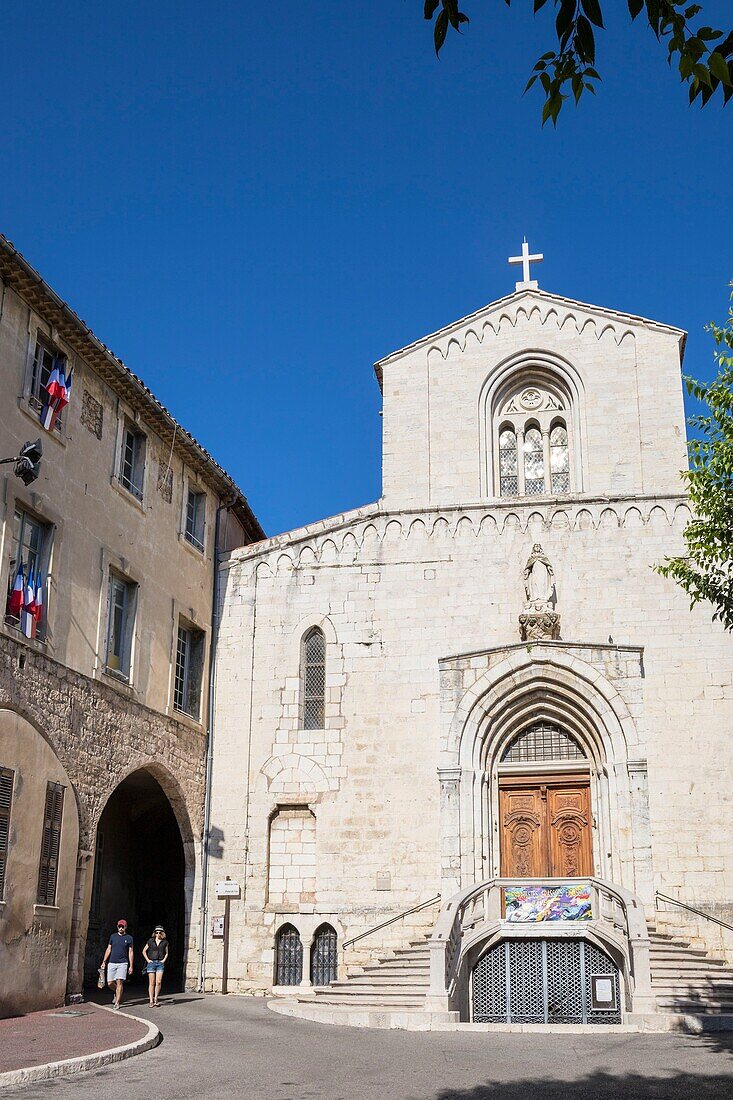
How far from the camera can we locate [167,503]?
2244 cm

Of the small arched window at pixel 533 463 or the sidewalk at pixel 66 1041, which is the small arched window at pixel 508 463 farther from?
the sidewalk at pixel 66 1041

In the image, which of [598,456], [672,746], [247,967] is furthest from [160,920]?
[598,456]

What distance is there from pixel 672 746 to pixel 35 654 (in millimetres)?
11139

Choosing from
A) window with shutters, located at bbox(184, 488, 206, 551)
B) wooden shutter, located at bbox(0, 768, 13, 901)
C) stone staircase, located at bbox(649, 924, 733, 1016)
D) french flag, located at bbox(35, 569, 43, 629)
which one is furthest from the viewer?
window with shutters, located at bbox(184, 488, 206, 551)

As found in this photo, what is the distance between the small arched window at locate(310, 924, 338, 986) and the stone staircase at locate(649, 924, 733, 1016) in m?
5.62

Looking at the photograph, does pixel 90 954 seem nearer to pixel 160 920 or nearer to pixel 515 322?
pixel 160 920

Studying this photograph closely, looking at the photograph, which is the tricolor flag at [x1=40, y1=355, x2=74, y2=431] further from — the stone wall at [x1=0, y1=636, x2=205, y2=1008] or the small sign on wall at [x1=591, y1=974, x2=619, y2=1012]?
the small sign on wall at [x1=591, y1=974, x2=619, y2=1012]

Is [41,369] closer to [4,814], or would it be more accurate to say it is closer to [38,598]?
[38,598]

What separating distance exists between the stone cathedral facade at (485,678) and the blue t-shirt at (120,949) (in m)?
3.38

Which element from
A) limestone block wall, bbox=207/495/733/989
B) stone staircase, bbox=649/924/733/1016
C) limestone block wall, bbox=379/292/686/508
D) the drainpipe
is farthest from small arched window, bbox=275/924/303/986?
limestone block wall, bbox=379/292/686/508

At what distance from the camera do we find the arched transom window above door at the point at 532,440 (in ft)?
77.9

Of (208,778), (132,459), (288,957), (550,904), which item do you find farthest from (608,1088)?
(132,459)

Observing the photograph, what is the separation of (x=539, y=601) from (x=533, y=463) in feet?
11.2

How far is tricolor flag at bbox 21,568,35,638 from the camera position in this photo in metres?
16.7
